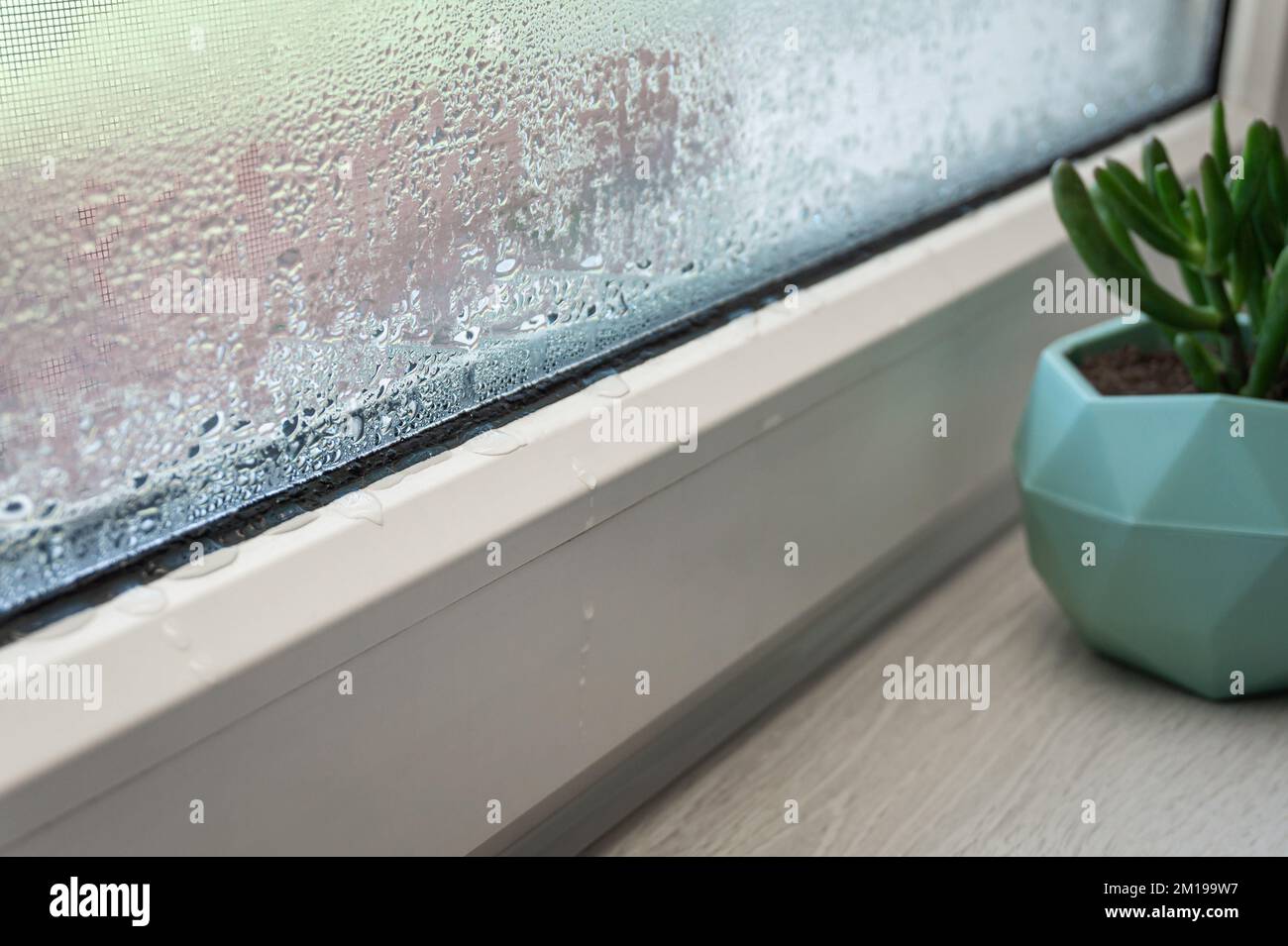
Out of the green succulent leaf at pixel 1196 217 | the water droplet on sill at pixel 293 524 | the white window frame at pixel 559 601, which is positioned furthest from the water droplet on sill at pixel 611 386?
the green succulent leaf at pixel 1196 217

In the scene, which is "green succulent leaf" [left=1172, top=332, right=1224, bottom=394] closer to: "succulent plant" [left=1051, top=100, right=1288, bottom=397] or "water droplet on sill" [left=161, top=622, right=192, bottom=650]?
"succulent plant" [left=1051, top=100, right=1288, bottom=397]

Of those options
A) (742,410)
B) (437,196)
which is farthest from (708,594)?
(437,196)

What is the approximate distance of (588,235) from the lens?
43 cm

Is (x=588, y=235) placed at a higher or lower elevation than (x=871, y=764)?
higher

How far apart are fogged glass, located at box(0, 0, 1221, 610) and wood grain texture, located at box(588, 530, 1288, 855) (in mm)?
166

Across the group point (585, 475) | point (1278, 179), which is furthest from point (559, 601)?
point (1278, 179)

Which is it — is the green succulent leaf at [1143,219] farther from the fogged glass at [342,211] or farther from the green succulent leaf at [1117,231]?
the fogged glass at [342,211]

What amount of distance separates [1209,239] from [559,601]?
0.26 metres

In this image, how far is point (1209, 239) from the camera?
45 centimetres

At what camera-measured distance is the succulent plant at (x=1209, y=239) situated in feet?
1.47

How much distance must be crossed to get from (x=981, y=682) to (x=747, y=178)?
222 mm

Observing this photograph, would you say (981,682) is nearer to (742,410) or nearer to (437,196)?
(742,410)

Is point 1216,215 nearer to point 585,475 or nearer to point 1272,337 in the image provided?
point 1272,337

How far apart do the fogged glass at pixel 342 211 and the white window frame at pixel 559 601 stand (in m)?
0.02
